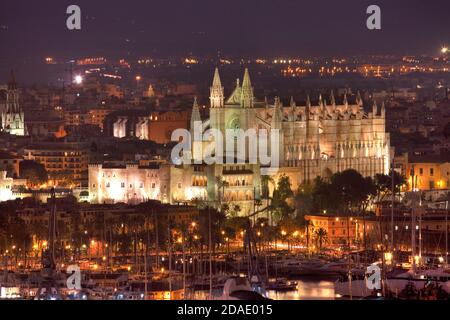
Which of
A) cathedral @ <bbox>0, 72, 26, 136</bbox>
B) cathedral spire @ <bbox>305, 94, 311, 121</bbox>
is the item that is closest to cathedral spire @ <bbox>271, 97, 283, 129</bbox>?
cathedral spire @ <bbox>305, 94, 311, 121</bbox>

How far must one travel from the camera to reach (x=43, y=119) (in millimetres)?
65312

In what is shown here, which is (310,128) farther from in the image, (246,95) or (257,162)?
(257,162)

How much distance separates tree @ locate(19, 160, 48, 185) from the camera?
4553 centimetres

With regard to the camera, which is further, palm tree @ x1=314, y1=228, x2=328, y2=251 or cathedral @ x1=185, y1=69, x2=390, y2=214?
cathedral @ x1=185, y1=69, x2=390, y2=214

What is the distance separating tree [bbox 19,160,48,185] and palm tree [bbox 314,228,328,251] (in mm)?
10241

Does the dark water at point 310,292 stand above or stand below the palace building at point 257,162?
below

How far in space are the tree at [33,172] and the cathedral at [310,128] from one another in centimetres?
392

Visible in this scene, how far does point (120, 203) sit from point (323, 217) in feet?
13.7

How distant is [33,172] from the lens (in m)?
46.4

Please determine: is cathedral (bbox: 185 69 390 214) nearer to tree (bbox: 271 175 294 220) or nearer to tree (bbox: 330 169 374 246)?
tree (bbox: 271 175 294 220)

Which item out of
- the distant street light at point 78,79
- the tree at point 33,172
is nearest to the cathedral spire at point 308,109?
the tree at point 33,172

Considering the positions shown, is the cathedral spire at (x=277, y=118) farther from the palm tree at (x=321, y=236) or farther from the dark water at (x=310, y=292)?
the dark water at (x=310, y=292)

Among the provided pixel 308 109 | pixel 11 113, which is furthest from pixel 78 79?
pixel 308 109

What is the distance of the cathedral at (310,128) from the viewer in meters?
44.6
